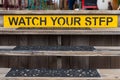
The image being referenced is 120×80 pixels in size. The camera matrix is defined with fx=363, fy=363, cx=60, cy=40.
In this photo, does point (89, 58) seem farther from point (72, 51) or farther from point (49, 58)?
point (72, 51)

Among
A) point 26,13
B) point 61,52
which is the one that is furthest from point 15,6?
point 61,52

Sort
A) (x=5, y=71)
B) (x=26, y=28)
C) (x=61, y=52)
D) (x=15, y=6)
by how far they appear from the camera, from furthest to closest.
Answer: (x=15, y=6) < (x=26, y=28) < (x=61, y=52) < (x=5, y=71)

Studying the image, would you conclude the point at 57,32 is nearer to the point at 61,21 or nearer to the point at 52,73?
the point at 61,21

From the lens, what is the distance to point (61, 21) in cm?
455

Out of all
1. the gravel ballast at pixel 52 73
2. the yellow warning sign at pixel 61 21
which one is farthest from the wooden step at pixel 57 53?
the yellow warning sign at pixel 61 21

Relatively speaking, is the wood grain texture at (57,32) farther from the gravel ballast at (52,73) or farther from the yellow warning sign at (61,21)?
the gravel ballast at (52,73)

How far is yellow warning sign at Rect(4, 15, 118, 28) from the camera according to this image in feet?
14.7

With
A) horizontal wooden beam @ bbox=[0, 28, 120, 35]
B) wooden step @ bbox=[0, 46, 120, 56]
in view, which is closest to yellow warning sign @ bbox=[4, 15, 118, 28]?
horizontal wooden beam @ bbox=[0, 28, 120, 35]

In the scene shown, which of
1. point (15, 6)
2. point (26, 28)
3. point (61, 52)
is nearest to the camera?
point (61, 52)

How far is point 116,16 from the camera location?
4.57 meters

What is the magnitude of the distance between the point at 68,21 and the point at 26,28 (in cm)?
55

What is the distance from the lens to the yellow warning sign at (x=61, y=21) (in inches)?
177

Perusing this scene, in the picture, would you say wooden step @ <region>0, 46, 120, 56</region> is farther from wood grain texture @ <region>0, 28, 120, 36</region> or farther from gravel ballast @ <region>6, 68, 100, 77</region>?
wood grain texture @ <region>0, 28, 120, 36</region>

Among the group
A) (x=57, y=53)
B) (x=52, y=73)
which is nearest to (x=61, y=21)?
(x=57, y=53)
